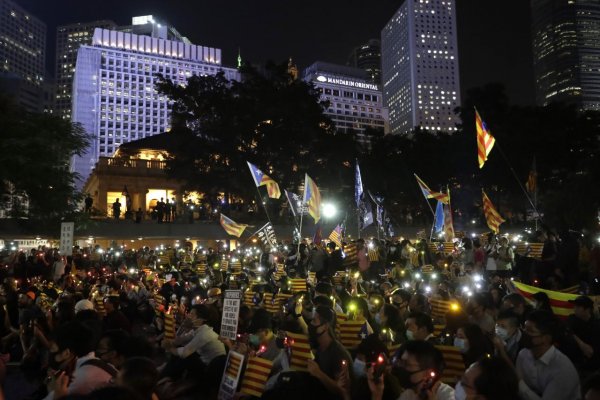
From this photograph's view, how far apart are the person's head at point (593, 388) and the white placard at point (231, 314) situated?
3.59 meters

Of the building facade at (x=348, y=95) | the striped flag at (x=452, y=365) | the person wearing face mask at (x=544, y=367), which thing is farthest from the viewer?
the building facade at (x=348, y=95)

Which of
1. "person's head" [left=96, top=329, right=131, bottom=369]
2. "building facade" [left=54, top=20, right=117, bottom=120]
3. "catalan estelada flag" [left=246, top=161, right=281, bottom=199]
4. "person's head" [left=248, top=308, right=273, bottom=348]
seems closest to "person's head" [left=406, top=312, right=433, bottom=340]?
"person's head" [left=248, top=308, right=273, bottom=348]

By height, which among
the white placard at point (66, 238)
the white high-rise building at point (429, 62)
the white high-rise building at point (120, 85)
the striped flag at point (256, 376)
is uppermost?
the white high-rise building at point (429, 62)

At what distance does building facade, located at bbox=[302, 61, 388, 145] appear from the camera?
446ft

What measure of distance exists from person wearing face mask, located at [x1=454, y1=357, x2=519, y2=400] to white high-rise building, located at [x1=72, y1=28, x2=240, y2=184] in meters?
101

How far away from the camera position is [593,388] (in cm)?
343

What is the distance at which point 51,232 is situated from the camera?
1934 centimetres

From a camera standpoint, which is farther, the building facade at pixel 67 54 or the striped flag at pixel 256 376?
the building facade at pixel 67 54

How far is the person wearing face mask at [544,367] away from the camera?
15.0 feet

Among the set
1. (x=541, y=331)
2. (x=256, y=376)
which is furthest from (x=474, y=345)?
(x=256, y=376)

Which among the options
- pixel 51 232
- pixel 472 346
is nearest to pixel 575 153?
pixel 51 232

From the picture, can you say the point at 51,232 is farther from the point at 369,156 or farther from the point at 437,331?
the point at 369,156

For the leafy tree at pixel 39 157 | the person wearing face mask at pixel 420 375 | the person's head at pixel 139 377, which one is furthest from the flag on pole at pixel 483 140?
the person's head at pixel 139 377

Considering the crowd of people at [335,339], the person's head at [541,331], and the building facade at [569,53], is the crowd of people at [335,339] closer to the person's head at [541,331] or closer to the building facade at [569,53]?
the person's head at [541,331]
